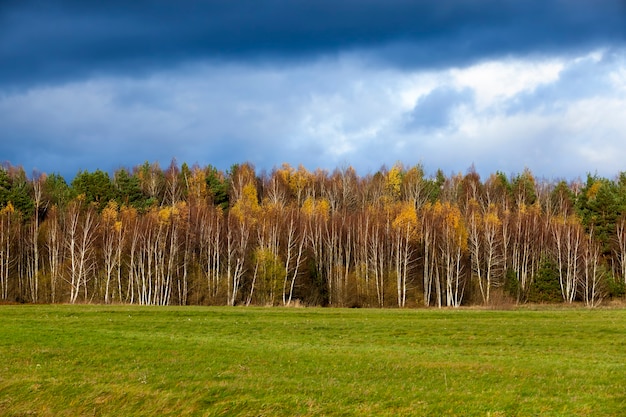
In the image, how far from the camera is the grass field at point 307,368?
655 inches

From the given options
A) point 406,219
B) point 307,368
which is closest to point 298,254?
point 406,219

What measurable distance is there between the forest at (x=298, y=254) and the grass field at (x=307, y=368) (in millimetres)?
42379

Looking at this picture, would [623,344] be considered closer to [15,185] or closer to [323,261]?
[323,261]

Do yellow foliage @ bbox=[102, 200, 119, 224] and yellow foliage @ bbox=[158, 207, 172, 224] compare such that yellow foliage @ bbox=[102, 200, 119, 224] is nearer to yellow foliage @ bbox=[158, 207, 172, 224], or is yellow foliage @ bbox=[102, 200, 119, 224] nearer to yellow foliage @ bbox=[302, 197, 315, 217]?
yellow foliage @ bbox=[158, 207, 172, 224]

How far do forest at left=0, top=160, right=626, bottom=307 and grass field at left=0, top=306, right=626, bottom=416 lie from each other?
139 ft

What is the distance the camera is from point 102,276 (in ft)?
282

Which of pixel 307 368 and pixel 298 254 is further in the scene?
pixel 298 254

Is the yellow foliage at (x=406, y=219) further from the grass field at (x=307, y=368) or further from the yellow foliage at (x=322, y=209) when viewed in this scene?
the grass field at (x=307, y=368)

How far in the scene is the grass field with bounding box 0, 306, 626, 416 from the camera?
54.5 feet

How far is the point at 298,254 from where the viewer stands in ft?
285

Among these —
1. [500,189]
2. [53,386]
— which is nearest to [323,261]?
[500,189]

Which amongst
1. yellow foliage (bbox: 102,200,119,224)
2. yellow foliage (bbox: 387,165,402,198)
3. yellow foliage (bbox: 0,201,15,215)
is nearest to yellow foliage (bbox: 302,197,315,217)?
yellow foliage (bbox: 387,165,402,198)

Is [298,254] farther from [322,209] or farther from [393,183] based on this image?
[393,183]

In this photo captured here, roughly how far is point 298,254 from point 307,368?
212ft
